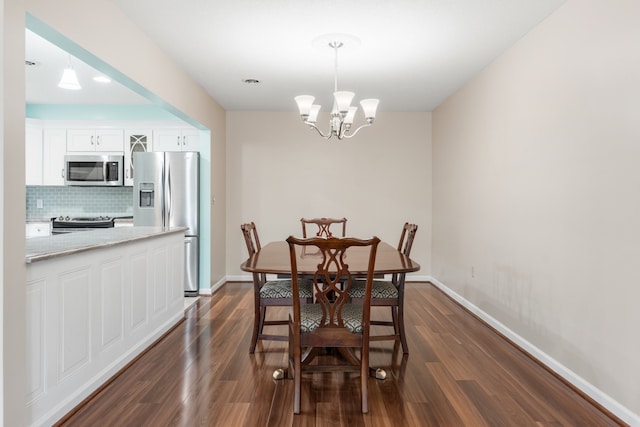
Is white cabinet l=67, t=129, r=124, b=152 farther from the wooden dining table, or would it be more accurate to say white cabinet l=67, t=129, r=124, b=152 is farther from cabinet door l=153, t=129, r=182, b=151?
the wooden dining table

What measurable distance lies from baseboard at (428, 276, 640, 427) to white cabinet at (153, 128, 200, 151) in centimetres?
393

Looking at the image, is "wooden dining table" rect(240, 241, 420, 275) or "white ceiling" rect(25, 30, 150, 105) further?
"white ceiling" rect(25, 30, 150, 105)

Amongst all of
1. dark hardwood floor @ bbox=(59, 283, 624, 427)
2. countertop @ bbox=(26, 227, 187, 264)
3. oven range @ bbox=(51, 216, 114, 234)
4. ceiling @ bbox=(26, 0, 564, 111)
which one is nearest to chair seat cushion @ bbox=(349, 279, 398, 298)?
dark hardwood floor @ bbox=(59, 283, 624, 427)

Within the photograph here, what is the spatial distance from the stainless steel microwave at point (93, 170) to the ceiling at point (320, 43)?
0.84m

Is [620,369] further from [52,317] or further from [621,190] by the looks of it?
[52,317]

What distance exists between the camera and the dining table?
2414mm

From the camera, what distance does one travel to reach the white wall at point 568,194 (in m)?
2.15

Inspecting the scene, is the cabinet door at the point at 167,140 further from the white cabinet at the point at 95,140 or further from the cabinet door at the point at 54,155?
the cabinet door at the point at 54,155

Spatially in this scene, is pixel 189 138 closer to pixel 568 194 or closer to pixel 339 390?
pixel 339 390

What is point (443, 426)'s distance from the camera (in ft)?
A: 6.73

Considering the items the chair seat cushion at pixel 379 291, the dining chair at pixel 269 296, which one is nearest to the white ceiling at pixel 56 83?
the dining chair at pixel 269 296

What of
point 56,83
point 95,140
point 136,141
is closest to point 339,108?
point 56,83

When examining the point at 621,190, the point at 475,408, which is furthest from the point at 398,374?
the point at 621,190

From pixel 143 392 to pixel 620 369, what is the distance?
263 centimetres
